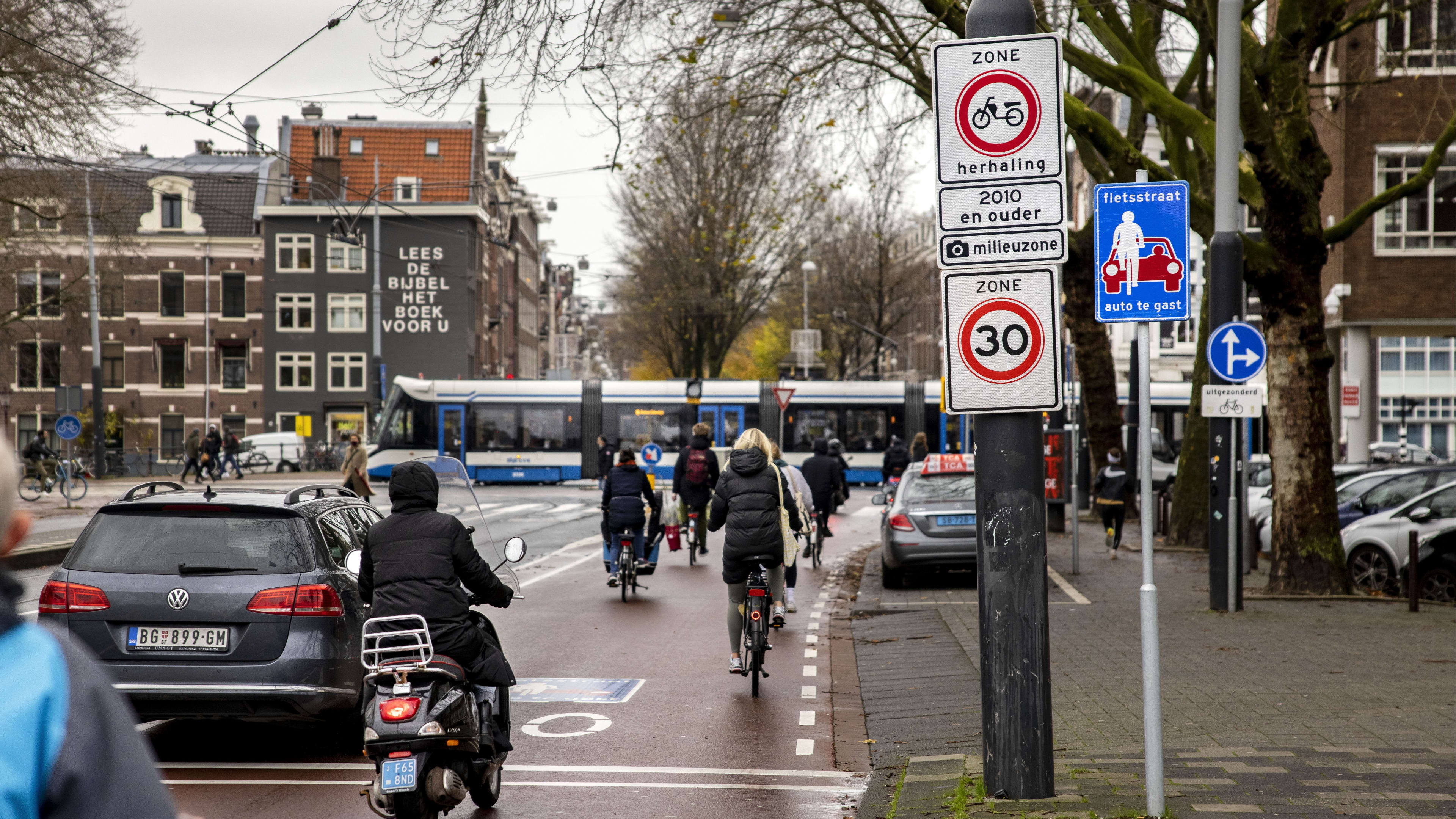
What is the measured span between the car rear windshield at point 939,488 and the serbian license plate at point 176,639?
10486 millimetres

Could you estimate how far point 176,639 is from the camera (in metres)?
7.25

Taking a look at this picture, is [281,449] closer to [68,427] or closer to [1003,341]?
[68,427]

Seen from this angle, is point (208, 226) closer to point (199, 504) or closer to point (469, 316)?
point (469, 316)

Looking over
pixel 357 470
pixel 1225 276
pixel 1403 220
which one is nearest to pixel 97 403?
pixel 357 470

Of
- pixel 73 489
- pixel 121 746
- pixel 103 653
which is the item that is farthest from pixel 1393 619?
pixel 73 489

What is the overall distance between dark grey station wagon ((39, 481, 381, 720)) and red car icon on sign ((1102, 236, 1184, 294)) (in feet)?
14.1

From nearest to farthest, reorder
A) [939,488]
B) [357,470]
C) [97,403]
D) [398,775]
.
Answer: [398,775], [939,488], [357,470], [97,403]

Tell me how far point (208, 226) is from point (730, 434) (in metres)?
34.3

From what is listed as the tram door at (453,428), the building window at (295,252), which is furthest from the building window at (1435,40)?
the building window at (295,252)

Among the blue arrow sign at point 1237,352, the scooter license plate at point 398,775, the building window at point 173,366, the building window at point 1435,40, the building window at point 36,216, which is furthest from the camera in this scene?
the building window at point 173,366

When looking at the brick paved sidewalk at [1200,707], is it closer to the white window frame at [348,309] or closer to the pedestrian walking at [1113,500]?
the pedestrian walking at [1113,500]

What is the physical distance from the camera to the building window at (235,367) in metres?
64.2

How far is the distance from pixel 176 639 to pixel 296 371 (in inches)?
2343

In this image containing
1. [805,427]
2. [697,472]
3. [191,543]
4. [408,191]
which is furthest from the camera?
[408,191]
